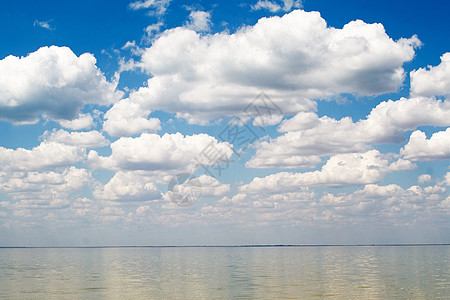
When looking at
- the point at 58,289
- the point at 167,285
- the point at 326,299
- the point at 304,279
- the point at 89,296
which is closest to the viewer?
the point at 326,299

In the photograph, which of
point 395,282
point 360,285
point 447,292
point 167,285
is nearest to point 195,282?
point 167,285

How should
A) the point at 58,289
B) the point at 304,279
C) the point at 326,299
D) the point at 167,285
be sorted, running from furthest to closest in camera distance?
the point at 304,279 < the point at 167,285 < the point at 58,289 < the point at 326,299

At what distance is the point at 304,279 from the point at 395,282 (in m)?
15.5

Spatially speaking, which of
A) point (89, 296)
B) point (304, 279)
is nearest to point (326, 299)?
point (304, 279)

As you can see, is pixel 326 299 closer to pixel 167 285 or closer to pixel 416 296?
pixel 416 296

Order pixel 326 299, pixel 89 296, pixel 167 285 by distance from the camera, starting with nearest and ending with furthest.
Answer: pixel 326 299 → pixel 89 296 → pixel 167 285

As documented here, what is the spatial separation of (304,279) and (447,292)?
25.2 metres

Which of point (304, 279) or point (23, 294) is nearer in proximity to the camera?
point (23, 294)

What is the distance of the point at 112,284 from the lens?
75812 millimetres

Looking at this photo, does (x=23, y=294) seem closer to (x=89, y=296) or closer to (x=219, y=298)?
(x=89, y=296)

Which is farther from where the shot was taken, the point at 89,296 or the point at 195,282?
the point at 195,282

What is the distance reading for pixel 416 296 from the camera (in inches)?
2308

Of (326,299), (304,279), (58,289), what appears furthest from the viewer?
(304,279)

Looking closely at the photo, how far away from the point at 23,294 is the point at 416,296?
53.2 metres
